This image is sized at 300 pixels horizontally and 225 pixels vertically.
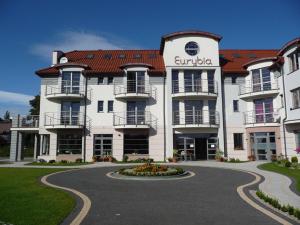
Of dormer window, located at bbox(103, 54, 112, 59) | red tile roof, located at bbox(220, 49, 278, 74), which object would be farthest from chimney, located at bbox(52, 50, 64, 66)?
red tile roof, located at bbox(220, 49, 278, 74)

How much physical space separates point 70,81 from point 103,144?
7.19 metres

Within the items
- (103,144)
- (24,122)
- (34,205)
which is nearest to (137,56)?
(103,144)

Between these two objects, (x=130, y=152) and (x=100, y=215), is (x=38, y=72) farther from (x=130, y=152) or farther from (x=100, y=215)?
(x=100, y=215)

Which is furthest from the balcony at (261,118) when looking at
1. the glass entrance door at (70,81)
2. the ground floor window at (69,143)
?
the glass entrance door at (70,81)

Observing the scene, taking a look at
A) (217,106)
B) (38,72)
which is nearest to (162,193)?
(217,106)

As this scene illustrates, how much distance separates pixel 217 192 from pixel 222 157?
16817 mm

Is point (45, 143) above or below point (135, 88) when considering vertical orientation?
below

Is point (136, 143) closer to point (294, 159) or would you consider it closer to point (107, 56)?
point (107, 56)

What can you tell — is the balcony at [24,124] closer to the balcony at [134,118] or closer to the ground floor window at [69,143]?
the ground floor window at [69,143]

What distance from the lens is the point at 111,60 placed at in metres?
31.4

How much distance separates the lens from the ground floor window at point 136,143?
92.4ft

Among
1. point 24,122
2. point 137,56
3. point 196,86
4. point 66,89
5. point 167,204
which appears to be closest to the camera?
point 167,204

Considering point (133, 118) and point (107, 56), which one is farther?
point (107, 56)

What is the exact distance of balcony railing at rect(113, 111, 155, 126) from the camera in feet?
91.4
